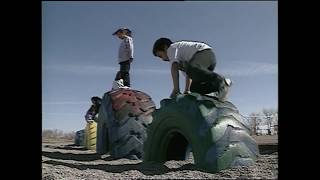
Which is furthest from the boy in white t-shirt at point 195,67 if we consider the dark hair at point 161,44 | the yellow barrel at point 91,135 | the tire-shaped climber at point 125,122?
the yellow barrel at point 91,135

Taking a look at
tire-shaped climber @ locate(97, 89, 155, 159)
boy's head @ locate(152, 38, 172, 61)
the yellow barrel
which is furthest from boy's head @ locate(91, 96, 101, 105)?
boy's head @ locate(152, 38, 172, 61)

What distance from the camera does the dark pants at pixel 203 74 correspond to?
3383 mm

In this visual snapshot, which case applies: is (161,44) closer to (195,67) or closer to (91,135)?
(195,67)

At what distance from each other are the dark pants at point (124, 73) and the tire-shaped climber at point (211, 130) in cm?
250

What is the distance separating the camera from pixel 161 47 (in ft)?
12.3

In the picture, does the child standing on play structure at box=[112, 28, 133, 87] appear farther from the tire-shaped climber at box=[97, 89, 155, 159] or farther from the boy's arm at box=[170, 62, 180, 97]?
the boy's arm at box=[170, 62, 180, 97]

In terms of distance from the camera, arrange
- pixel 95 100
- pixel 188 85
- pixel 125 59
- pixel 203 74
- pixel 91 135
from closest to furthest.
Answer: pixel 203 74 < pixel 188 85 < pixel 125 59 < pixel 91 135 < pixel 95 100

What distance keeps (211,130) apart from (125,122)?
2.07m

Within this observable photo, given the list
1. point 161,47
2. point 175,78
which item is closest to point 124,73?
point 161,47

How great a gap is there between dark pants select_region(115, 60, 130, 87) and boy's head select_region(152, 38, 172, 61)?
86.1 inches

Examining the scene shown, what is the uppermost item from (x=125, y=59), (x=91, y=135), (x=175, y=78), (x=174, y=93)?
(x=125, y=59)
